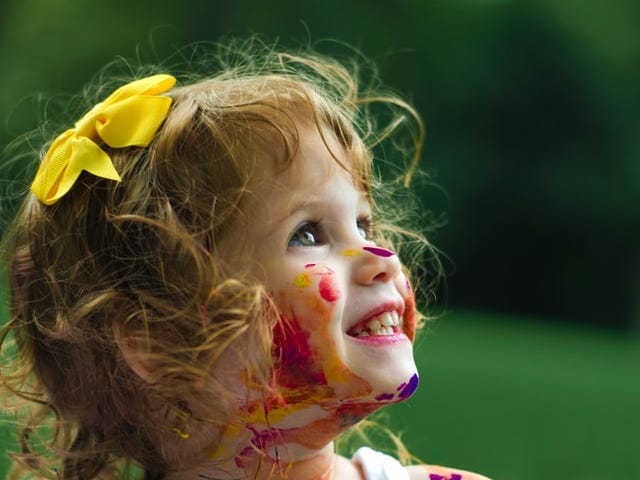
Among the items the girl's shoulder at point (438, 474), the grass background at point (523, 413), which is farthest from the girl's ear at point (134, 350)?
the grass background at point (523, 413)

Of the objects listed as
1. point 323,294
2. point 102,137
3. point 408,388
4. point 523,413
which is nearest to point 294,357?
point 323,294

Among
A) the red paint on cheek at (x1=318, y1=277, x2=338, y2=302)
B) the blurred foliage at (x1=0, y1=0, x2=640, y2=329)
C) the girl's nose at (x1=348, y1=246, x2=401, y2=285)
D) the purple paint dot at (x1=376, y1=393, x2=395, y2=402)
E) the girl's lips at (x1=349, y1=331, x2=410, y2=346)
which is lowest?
the blurred foliage at (x1=0, y1=0, x2=640, y2=329)

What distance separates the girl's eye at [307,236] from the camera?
86.3 inches

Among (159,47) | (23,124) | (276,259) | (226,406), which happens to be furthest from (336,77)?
(159,47)

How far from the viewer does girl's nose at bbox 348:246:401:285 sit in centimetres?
218

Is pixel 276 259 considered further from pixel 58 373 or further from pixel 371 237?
pixel 58 373

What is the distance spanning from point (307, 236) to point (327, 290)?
5.5 inches

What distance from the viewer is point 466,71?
1719cm

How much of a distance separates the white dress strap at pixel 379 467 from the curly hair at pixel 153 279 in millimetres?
421

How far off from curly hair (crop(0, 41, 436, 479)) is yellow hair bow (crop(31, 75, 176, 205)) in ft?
0.08

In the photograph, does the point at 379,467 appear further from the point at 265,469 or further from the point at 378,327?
the point at 378,327

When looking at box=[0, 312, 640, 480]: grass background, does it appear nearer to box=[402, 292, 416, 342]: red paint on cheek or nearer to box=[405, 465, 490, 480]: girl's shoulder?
box=[405, 465, 490, 480]: girl's shoulder

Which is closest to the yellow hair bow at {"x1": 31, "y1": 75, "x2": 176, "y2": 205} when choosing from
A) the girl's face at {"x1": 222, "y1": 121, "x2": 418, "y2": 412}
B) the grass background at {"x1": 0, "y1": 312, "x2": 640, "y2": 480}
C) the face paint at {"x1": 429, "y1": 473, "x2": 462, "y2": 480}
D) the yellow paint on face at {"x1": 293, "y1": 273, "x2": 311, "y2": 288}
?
the girl's face at {"x1": 222, "y1": 121, "x2": 418, "y2": 412}

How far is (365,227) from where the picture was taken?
2434 millimetres
